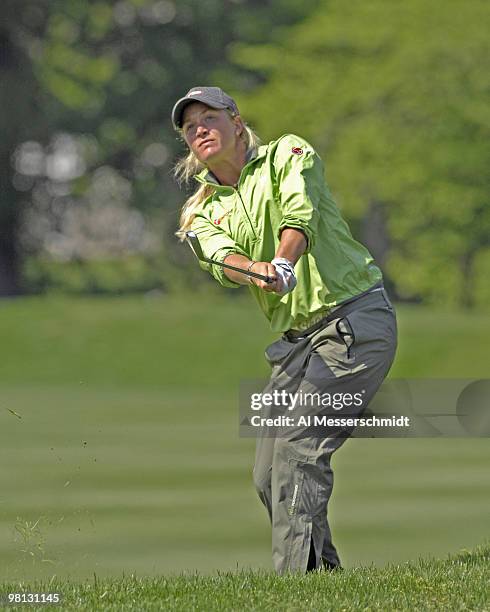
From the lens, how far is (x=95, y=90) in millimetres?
38844

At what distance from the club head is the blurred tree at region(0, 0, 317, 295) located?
32.0 metres

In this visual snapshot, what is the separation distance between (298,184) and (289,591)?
1.55 m

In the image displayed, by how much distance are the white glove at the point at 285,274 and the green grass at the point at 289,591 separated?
111 cm

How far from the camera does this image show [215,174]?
6.36 metres

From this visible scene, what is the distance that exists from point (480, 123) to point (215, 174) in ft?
77.3

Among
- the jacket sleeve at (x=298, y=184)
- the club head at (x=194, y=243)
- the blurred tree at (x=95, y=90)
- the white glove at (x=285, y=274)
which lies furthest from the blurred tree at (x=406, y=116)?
the white glove at (x=285, y=274)

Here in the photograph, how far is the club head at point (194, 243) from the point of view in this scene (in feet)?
18.5

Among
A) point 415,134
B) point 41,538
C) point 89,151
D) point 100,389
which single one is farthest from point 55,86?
point 41,538

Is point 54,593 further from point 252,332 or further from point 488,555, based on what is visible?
point 252,332

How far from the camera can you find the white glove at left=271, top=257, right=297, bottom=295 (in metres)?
5.52

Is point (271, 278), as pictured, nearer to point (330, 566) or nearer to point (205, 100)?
point (205, 100)

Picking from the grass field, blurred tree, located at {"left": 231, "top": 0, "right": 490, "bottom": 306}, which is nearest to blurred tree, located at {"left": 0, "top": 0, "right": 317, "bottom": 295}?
blurred tree, located at {"left": 231, "top": 0, "right": 490, "bottom": 306}

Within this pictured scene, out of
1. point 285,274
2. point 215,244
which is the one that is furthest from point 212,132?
point 285,274

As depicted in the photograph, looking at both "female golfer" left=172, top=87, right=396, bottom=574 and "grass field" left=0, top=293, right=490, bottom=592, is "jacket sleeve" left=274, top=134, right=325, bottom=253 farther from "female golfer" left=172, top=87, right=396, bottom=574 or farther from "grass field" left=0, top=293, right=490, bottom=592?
"grass field" left=0, top=293, right=490, bottom=592
